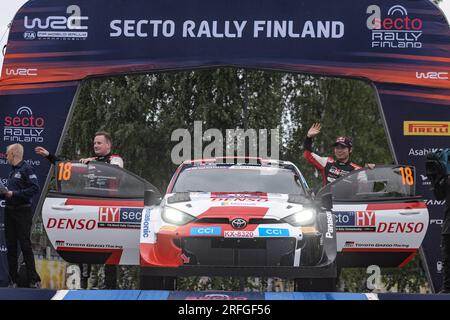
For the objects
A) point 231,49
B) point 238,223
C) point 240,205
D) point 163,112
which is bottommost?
point 238,223

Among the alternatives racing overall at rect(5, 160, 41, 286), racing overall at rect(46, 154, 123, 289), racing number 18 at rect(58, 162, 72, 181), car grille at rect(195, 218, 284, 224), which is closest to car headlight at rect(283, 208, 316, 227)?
car grille at rect(195, 218, 284, 224)

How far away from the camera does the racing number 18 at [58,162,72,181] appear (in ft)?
33.2

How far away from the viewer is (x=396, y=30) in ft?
38.3

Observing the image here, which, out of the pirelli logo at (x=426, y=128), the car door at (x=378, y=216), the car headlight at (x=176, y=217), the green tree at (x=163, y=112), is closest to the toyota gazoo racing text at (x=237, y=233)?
the car headlight at (x=176, y=217)

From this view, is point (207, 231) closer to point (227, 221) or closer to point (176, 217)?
point (227, 221)

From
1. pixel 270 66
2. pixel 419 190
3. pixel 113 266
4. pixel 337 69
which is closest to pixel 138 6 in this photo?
pixel 270 66

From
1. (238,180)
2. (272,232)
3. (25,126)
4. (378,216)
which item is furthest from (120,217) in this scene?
(378,216)

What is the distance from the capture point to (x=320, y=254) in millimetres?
8156

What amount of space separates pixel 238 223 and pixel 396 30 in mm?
4898

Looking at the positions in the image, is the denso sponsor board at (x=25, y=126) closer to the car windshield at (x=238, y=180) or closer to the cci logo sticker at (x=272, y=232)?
the car windshield at (x=238, y=180)

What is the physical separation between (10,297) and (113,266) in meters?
3.95

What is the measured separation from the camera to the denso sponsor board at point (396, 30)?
11680 millimetres

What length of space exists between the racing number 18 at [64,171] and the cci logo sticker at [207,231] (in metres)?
2.65
